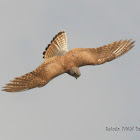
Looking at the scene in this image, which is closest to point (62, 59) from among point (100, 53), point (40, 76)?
point (40, 76)

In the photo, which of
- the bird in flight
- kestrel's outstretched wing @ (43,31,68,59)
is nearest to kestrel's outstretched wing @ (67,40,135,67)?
the bird in flight

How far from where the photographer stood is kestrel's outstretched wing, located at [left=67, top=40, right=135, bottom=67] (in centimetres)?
2850

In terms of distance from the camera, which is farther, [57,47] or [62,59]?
[57,47]

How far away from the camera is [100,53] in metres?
29.4

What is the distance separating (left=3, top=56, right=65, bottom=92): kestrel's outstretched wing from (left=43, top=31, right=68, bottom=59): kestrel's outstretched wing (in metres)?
1.06

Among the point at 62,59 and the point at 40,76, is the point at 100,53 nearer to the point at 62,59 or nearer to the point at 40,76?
the point at 62,59

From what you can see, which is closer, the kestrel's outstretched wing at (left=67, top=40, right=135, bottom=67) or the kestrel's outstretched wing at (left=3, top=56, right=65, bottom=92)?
the kestrel's outstretched wing at (left=3, top=56, right=65, bottom=92)

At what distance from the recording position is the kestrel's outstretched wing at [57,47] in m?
29.0

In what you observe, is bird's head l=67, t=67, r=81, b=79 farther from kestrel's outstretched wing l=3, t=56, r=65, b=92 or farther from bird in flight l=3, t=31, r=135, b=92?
kestrel's outstretched wing l=3, t=56, r=65, b=92

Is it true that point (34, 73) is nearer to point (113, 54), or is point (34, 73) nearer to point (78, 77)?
point (78, 77)

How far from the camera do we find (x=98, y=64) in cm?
2925

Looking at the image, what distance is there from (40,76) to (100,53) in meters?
3.42

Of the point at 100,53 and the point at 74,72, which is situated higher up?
the point at 100,53

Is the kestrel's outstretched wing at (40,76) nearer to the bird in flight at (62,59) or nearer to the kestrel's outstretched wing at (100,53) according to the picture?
the bird in flight at (62,59)
